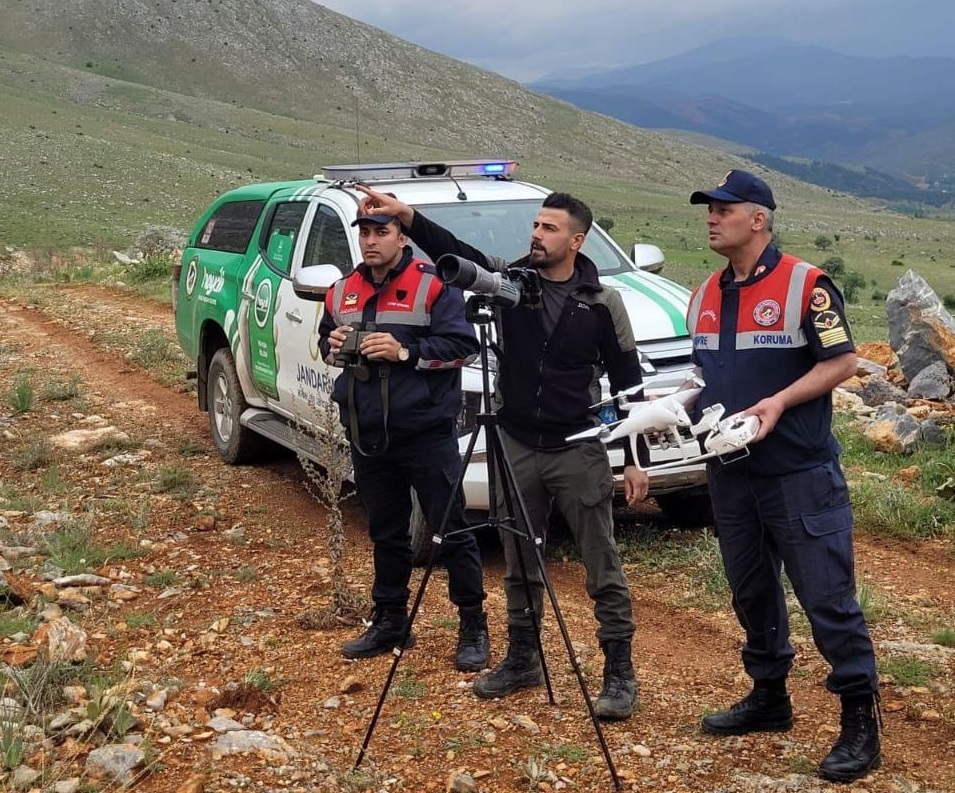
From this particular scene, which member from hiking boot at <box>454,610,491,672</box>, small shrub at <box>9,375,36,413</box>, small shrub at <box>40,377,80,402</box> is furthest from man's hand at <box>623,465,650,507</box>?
small shrub at <box>40,377,80,402</box>

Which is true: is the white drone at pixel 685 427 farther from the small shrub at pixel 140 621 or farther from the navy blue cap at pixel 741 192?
the small shrub at pixel 140 621

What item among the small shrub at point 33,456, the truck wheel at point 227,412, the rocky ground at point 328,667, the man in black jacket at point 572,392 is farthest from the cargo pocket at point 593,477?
the small shrub at point 33,456

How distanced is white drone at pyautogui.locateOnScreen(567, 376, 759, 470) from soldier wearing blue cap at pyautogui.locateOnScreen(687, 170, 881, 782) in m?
0.09

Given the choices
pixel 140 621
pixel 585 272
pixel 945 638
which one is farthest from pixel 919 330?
pixel 140 621

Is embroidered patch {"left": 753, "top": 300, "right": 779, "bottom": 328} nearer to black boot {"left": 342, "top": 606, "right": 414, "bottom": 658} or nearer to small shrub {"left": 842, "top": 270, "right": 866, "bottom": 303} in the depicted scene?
black boot {"left": 342, "top": 606, "right": 414, "bottom": 658}

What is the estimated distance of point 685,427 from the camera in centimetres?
393

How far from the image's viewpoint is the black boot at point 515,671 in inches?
179

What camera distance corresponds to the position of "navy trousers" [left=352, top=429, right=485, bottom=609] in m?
4.84

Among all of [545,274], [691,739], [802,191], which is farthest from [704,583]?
[802,191]

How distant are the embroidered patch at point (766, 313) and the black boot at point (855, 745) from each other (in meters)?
1.27

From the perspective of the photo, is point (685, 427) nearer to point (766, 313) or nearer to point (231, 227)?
point (766, 313)

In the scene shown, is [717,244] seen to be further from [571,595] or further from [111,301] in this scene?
[111,301]

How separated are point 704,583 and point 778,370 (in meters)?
2.38

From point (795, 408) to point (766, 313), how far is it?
321mm
